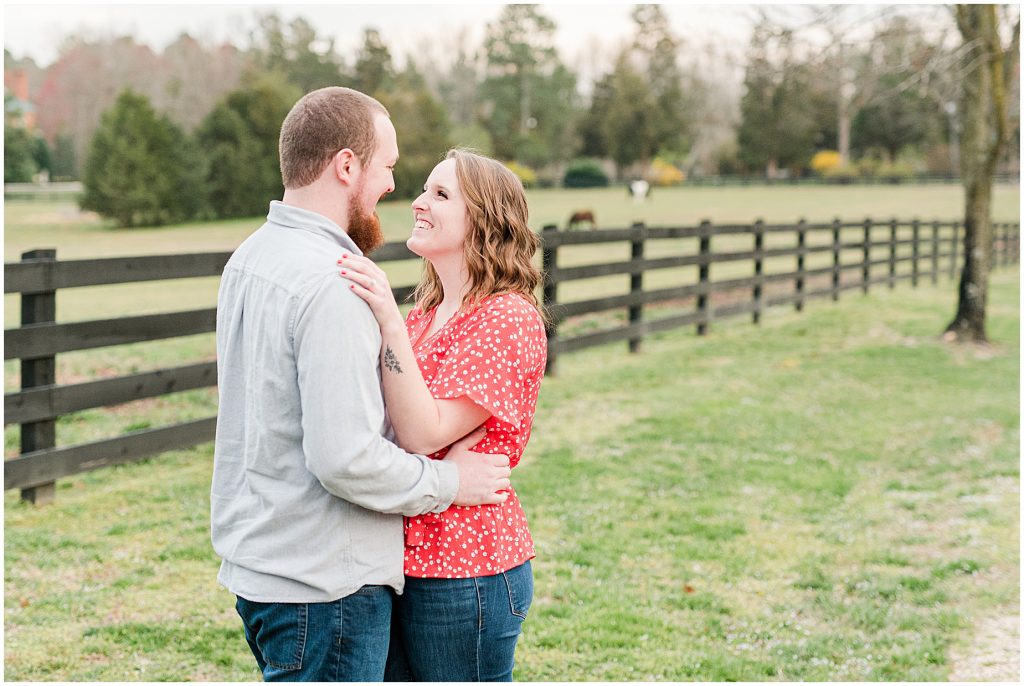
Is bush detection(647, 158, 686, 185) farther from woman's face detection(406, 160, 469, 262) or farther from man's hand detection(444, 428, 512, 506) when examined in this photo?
man's hand detection(444, 428, 512, 506)

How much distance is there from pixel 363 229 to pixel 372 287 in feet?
0.71

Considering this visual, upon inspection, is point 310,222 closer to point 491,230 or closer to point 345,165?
point 345,165

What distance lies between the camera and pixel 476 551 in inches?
78.2

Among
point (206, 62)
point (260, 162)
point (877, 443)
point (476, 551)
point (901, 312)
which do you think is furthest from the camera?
point (206, 62)

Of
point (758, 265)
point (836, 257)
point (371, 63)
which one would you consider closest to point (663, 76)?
point (371, 63)

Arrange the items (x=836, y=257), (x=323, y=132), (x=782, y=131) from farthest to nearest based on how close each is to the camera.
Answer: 1. (x=782, y=131)
2. (x=836, y=257)
3. (x=323, y=132)

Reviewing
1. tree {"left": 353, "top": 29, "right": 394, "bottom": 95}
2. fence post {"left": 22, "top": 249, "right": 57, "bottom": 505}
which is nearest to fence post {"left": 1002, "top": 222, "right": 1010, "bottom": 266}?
fence post {"left": 22, "top": 249, "right": 57, "bottom": 505}

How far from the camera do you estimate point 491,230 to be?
2062 mm

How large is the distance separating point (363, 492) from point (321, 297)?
1.14 ft

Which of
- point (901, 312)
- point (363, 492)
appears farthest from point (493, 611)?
point (901, 312)

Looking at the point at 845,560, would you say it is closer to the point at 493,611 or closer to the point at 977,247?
the point at 493,611

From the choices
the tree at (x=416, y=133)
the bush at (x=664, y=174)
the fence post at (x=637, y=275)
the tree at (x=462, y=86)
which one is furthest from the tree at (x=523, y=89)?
the fence post at (x=637, y=275)

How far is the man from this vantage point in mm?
1714

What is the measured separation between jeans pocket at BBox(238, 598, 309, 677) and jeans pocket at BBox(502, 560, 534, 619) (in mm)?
419
